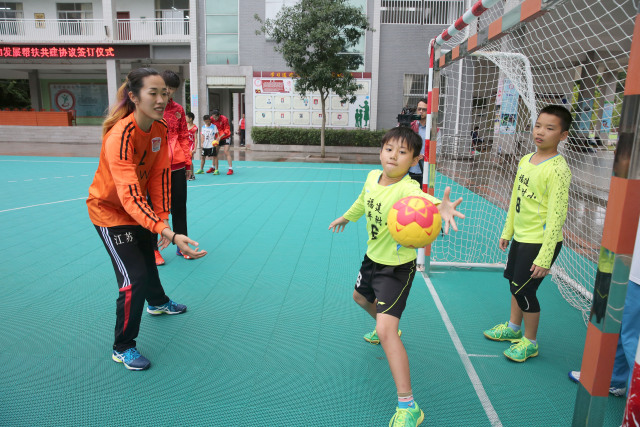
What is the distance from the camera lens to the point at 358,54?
21.4 m

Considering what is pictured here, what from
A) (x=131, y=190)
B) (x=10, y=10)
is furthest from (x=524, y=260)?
(x=10, y=10)

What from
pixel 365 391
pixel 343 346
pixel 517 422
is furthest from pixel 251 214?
pixel 517 422

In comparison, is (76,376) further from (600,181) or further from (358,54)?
(358,54)

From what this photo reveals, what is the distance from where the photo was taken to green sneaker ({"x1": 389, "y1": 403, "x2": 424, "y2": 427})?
2.37 meters

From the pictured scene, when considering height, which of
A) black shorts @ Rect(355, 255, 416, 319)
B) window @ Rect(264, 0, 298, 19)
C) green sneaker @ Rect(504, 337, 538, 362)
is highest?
window @ Rect(264, 0, 298, 19)

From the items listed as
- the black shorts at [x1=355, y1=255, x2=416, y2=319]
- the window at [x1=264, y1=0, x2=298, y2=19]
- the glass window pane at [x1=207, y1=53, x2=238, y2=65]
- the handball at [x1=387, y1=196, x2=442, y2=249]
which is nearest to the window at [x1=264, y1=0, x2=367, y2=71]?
the window at [x1=264, y1=0, x2=298, y2=19]

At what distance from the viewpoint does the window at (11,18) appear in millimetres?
25048

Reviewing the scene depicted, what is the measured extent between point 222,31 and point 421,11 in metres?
9.92

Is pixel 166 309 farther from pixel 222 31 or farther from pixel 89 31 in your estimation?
pixel 89 31

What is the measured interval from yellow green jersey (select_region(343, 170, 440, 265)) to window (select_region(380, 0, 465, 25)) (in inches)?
827

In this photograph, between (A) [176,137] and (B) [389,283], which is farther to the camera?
(A) [176,137]

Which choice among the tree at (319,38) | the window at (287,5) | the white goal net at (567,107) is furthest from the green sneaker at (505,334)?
the window at (287,5)

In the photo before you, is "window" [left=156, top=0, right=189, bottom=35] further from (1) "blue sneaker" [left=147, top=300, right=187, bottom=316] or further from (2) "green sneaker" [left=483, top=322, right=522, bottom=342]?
(2) "green sneaker" [left=483, top=322, right=522, bottom=342]

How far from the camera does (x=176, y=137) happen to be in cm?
510
